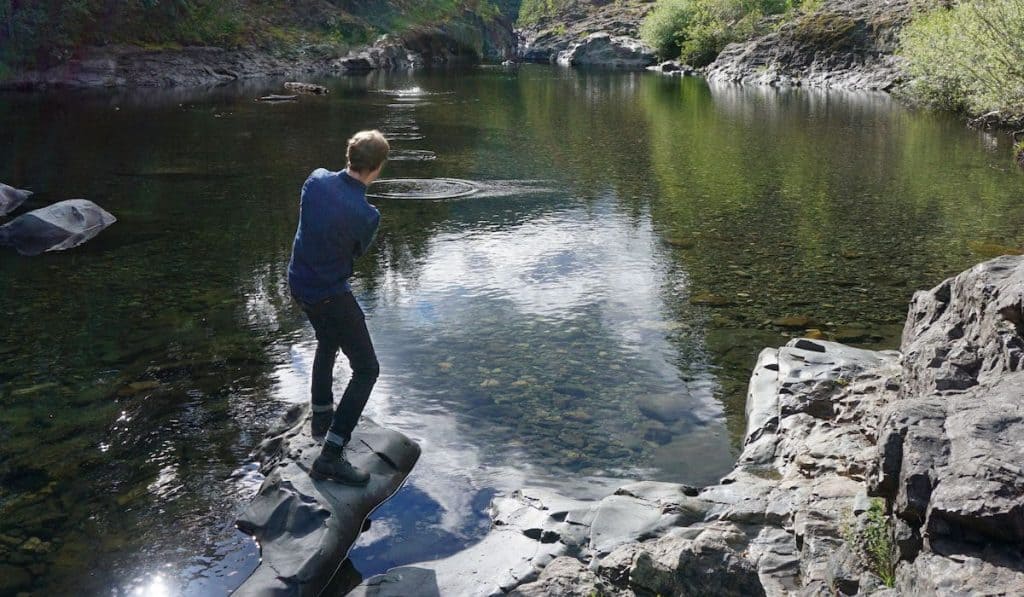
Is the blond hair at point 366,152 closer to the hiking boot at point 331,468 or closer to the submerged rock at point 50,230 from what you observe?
the hiking boot at point 331,468

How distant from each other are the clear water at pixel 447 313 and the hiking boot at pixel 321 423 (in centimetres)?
83

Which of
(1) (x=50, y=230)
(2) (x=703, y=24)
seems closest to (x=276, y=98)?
(1) (x=50, y=230)

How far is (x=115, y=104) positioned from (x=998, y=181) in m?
40.6

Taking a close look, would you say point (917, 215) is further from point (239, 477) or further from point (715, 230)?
point (239, 477)

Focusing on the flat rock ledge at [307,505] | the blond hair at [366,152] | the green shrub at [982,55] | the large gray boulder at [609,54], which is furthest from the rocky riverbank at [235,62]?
the blond hair at [366,152]

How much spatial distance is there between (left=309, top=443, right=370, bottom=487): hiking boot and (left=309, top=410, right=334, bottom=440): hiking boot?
619 millimetres

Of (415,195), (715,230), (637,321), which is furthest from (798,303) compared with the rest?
(415,195)

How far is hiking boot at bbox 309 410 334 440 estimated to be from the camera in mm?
9141

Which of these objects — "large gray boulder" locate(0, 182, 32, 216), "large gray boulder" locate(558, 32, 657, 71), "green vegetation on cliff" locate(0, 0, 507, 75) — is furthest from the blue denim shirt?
"large gray boulder" locate(558, 32, 657, 71)

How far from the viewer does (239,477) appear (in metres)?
9.39

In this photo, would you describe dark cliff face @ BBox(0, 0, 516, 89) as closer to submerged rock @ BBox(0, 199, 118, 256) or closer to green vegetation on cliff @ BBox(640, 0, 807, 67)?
green vegetation on cliff @ BBox(640, 0, 807, 67)

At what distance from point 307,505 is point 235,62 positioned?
69154mm

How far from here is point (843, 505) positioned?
274 inches

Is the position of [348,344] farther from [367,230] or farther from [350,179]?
[350,179]
